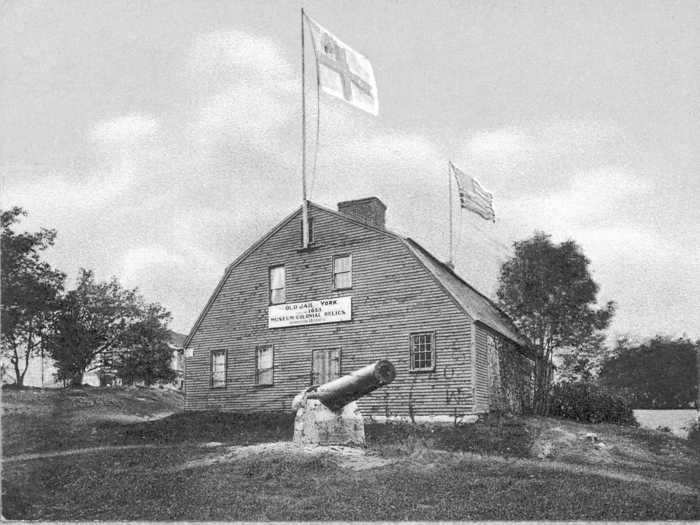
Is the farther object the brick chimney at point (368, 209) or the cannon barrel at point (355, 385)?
the brick chimney at point (368, 209)

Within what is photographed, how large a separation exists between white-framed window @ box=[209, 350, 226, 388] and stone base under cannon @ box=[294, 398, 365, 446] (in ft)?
37.4

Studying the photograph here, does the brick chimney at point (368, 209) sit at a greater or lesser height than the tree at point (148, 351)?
greater

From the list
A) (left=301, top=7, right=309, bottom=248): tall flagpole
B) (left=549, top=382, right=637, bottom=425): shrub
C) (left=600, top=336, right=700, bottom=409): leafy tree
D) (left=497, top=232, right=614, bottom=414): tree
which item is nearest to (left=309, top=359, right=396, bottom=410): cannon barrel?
(left=301, top=7, right=309, bottom=248): tall flagpole

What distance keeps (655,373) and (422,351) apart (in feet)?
34.6

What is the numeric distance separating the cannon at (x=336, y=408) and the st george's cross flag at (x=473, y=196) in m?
12.3

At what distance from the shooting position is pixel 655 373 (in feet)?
94.0

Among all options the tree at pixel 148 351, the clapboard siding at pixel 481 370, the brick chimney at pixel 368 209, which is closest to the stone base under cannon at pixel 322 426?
the clapboard siding at pixel 481 370

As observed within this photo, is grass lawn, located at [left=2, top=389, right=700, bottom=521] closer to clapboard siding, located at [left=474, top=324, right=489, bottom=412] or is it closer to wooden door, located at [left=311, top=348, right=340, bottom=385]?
clapboard siding, located at [left=474, top=324, right=489, bottom=412]

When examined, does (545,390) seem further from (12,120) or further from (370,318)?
(12,120)

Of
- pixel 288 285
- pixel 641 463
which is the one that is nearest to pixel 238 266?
pixel 288 285

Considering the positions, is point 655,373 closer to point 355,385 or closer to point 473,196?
point 473,196

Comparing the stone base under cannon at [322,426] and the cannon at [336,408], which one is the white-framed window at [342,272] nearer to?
the cannon at [336,408]

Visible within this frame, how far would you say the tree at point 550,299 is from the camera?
27.0m

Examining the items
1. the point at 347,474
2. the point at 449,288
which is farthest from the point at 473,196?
the point at 347,474
